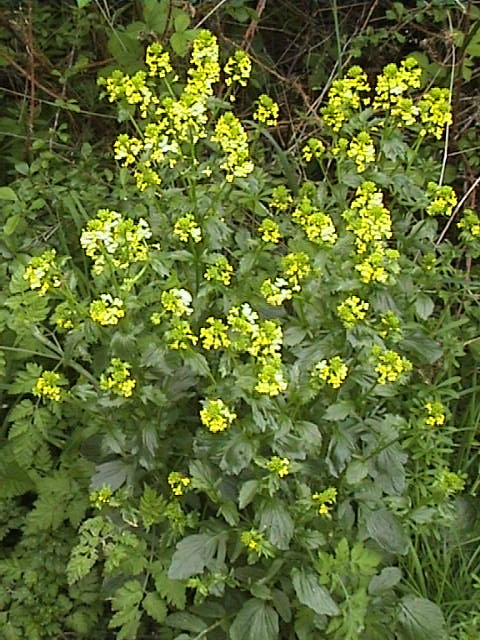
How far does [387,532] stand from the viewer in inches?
92.4

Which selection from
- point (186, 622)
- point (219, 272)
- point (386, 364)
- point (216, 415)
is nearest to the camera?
point (216, 415)

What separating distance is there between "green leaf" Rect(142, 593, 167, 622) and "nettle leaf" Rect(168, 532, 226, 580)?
129 mm

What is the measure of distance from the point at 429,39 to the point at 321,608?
2.12 metres

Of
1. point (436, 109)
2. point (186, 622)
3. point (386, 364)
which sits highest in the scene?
point (436, 109)

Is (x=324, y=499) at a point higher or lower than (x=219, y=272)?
lower

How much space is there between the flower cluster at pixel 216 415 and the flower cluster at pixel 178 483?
24 cm

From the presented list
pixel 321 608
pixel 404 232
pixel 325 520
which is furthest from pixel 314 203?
pixel 321 608

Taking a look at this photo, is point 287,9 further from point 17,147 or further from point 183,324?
point 183,324

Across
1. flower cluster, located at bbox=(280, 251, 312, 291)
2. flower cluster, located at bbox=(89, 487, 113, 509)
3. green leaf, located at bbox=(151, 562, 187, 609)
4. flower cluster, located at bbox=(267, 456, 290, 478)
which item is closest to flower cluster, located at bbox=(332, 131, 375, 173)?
flower cluster, located at bbox=(280, 251, 312, 291)

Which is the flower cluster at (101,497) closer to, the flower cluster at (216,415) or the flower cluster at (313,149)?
the flower cluster at (216,415)

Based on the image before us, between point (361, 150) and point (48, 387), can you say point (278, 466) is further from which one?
point (361, 150)

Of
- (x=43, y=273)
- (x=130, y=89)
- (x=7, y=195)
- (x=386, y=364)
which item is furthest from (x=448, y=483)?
(x=7, y=195)

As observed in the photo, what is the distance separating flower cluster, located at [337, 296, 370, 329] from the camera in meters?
2.15

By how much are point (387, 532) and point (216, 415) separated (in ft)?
2.06
